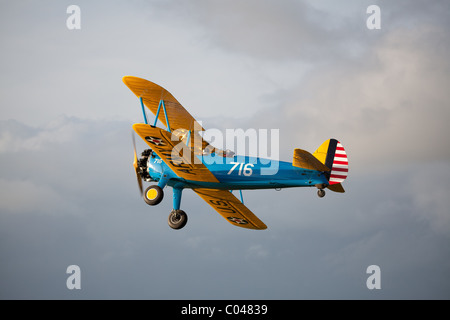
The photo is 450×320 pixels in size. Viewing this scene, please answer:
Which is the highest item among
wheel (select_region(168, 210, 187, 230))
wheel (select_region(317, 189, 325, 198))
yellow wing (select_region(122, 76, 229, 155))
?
yellow wing (select_region(122, 76, 229, 155))

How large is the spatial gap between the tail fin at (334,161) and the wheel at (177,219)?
4119 millimetres

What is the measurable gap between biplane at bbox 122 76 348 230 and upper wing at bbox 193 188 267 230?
0.26 feet

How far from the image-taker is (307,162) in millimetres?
16234

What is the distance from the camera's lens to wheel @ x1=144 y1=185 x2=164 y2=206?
16797 millimetres

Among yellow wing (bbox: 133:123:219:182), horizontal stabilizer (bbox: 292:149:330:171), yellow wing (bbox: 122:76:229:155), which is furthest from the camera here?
yellow wing (bbox: 122:76:229:155)

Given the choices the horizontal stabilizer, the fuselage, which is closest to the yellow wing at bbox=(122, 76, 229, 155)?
the fuselage

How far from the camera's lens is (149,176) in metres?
17.7

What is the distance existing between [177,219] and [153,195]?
4.00ft

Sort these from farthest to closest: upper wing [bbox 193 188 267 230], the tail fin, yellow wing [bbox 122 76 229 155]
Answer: upper wing [bbox 193 188 267 230] → yellow wing [bbox 122 76 229 155] → the tail fin

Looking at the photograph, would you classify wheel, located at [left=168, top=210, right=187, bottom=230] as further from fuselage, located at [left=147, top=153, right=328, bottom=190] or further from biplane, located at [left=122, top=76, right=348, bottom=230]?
fuselage, located at [left=147, top=153, right=328, bottom=190]

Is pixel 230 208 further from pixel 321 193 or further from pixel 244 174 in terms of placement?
pixel 321 193

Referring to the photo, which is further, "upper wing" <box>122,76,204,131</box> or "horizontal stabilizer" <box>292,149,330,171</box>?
"upper wing" <box>122,76,204,131</box>

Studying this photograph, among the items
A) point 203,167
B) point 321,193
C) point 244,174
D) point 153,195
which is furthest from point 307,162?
A: point 153,195

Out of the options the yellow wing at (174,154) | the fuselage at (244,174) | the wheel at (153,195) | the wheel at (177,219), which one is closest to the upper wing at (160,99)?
the fuselage at (244,174)
